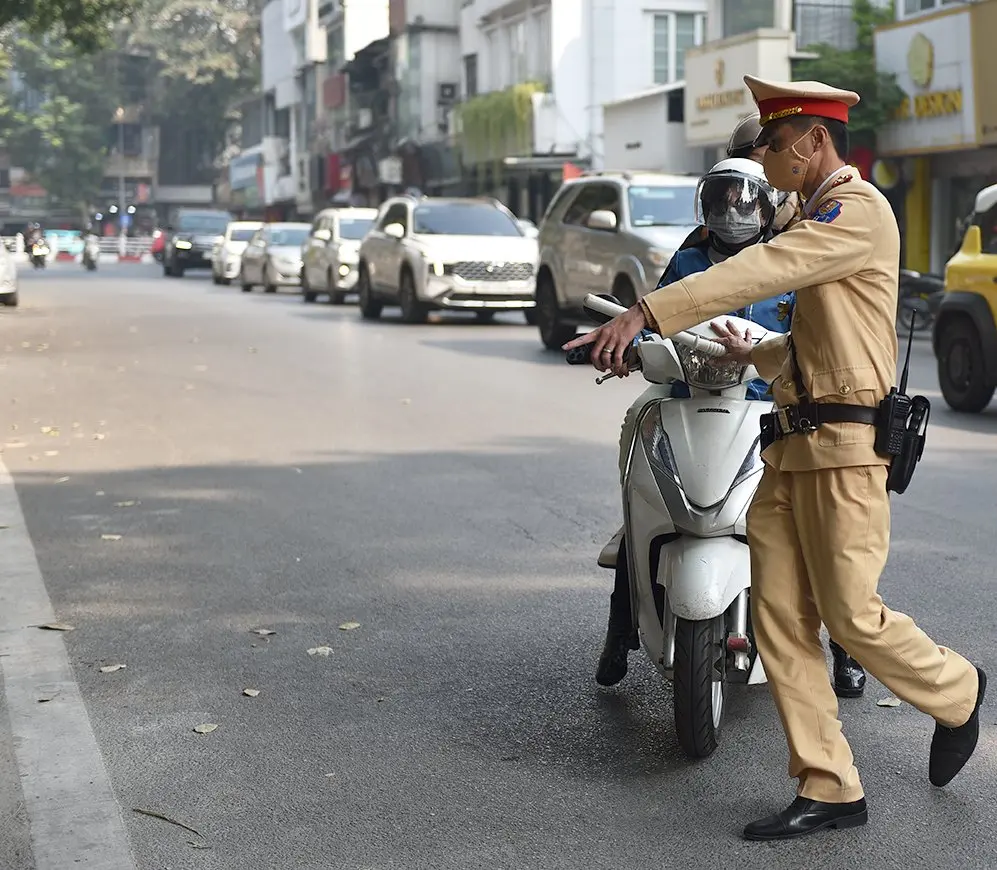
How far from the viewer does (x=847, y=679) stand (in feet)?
17.9

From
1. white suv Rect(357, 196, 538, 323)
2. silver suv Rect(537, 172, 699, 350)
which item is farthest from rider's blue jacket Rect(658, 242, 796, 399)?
white suv Rect(357, 196, 538, 323)

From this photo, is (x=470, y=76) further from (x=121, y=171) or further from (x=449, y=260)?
(x=121, y=171)

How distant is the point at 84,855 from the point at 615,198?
15.5 m

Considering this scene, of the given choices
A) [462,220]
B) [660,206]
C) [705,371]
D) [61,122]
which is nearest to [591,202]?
[660,206]

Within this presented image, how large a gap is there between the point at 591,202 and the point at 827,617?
1569cm

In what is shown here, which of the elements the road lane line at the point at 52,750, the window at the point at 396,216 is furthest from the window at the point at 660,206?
the road lane line at the point at 52,750

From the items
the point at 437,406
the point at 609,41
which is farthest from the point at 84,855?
→ the point at 609,41

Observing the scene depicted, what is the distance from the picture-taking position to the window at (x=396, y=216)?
25.8 meters

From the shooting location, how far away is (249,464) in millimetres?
10711

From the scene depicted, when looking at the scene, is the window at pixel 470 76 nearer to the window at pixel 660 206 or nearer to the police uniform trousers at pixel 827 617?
the window at pixel 660 206

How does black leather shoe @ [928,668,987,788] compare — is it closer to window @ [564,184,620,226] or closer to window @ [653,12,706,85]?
window @ [564,184,620,226]

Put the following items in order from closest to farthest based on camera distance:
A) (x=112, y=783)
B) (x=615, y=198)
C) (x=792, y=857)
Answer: (x=792, y=857)
(x=112, y=783)
(x=615, y=198)

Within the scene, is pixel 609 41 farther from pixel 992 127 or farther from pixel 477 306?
pixel 477 306

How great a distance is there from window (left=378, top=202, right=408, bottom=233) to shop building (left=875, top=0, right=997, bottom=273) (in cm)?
792
